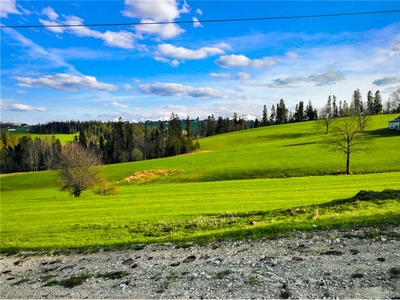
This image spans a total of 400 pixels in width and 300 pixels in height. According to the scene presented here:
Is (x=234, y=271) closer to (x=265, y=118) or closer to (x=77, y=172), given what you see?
(x=77, y=172)

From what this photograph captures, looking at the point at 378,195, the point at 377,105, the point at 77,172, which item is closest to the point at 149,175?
the point at 77,172

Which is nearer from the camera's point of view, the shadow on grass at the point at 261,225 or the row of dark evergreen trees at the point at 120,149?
the shadow on grass at the point at 261,225

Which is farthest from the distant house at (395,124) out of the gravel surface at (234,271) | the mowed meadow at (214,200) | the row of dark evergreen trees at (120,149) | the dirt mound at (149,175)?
the gravel surface at (234,271)

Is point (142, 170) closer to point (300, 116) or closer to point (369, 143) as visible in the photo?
point (369, 143)

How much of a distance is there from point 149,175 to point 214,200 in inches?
1336

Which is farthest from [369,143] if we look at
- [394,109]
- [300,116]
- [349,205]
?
[394,109]

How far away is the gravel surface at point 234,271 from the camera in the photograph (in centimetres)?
611

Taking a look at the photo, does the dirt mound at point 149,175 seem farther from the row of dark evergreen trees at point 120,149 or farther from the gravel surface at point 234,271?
the gravel surface at point 234,271

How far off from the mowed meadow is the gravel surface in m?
1.15

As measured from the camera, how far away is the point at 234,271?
719 cm

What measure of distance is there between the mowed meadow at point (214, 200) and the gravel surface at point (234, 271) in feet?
3.78

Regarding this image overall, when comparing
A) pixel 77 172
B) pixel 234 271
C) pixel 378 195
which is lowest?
pixel 77 172

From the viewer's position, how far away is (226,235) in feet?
33.1

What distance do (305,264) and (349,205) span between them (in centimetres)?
760
